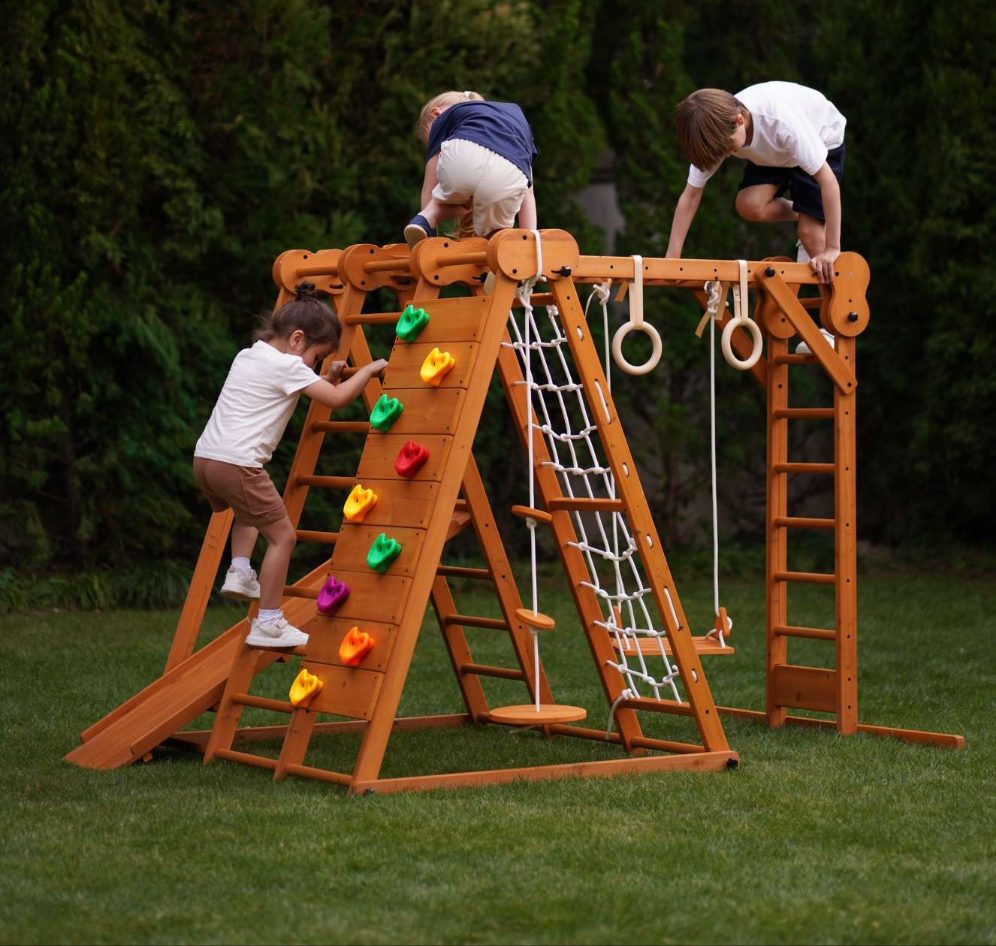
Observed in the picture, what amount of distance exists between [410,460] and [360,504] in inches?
10.1

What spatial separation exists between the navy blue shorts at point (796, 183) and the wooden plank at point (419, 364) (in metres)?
1.70

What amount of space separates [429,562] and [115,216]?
4.96 meters

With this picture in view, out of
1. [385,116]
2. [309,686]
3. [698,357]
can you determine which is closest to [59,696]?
[309,686]

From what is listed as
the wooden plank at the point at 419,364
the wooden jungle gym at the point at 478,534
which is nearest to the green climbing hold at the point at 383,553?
the wooden jungle gym at the point at 478,534

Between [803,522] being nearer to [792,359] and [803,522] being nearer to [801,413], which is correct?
[801,413]

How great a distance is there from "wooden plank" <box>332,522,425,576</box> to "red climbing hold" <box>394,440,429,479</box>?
0.61 feet

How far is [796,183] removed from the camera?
20.2ft

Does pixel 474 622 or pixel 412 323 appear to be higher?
pixel 412 323

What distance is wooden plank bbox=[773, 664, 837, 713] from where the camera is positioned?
239 inches

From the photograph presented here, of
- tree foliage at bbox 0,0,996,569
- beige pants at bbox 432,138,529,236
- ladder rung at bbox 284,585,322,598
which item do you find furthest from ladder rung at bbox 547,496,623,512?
tree foliage at bbox 0,0,996,569

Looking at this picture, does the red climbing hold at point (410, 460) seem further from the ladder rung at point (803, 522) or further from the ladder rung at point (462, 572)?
the ladder rung at point (803, 522)

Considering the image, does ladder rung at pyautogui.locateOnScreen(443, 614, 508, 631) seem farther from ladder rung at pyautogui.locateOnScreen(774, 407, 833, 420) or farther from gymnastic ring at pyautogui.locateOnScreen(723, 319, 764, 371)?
ladder rung at pyautogui.locateOnScreen(774, 407, 833, 420)

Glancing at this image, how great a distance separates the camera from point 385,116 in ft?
32.2

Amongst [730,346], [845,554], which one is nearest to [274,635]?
[730,346]
